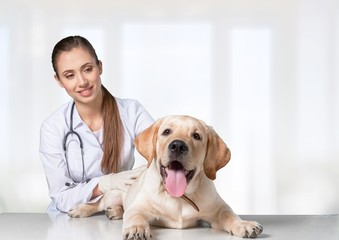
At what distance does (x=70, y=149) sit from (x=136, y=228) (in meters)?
0.83

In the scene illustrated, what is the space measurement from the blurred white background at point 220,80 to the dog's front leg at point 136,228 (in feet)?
7.57

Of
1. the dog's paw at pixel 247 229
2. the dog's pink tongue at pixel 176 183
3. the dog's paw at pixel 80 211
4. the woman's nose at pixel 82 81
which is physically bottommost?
the dog's paw at pixel 80 211

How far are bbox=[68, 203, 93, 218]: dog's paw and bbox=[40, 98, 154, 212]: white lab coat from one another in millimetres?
128

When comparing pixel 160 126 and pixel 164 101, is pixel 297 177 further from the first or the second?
pixel 160 126

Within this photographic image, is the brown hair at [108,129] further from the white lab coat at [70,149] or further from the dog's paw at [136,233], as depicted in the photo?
the dog's paw at [136,233]

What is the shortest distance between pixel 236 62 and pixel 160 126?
243 cm

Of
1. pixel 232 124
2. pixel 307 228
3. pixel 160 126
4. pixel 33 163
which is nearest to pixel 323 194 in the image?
pixel 232 124

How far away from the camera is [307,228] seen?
2.01 metres

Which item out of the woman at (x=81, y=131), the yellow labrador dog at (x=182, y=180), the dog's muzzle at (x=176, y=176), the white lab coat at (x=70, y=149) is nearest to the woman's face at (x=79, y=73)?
the woman at (x=81, y=131)

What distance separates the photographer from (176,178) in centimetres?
187

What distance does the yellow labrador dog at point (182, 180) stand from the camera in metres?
1.84

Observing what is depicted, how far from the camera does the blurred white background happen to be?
4113 mm

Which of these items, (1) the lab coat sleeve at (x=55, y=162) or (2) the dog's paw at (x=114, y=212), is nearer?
(2) the dog's paw at (x=114, y=212)

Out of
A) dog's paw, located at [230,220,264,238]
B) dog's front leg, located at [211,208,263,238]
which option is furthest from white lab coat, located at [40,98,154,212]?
dog's paw, located at [230,220,264,238]
